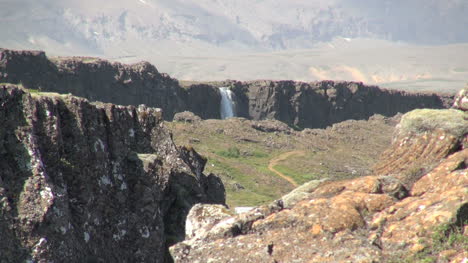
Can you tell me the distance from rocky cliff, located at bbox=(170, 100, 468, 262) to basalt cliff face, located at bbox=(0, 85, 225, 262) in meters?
4.28

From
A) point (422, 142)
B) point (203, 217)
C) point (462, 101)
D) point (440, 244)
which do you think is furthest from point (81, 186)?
point (462, 101)

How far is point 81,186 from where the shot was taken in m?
24.2

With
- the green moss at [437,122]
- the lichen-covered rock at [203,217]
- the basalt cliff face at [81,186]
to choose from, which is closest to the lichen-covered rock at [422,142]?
the green moss at [437,122]

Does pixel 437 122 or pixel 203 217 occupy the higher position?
pixel 437 122

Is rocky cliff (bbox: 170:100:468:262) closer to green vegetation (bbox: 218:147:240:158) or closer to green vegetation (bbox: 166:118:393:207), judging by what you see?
green vegetation (bbox: 166:118:393:207)

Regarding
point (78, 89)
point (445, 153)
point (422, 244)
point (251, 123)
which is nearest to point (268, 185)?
point (251, 123)

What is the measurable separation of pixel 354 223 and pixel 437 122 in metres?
8.42

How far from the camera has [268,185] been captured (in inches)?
3969

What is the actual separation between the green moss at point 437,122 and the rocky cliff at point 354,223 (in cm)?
125

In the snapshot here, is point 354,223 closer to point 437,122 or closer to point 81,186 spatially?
point 437,122

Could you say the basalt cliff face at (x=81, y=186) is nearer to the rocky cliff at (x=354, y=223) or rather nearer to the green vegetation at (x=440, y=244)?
the rocky cliff at (x=354, y=223)

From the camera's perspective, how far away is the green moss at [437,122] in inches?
967

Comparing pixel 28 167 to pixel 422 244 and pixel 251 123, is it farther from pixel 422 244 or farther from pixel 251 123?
pixel 251 123

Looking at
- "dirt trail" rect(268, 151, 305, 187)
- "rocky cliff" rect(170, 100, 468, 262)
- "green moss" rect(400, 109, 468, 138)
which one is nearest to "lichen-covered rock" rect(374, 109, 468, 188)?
"green moss" rect(400, 109, 468, 138)
